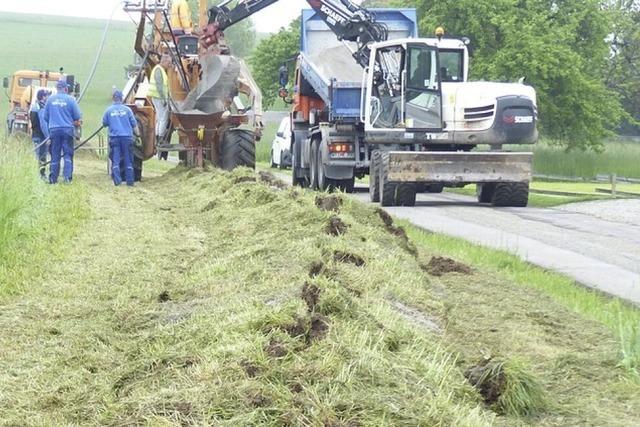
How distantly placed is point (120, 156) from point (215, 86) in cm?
223

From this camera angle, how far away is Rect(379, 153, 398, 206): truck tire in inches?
794

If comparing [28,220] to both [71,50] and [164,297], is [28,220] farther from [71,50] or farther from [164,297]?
[71,50]

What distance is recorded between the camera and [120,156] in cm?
2064

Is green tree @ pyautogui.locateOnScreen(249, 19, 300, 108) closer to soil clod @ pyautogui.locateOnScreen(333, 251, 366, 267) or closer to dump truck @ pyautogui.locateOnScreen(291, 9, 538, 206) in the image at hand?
dump truck @ pyautogui.locateOnScreen(291, 9, 538, 206)

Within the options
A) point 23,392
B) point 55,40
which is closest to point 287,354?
point 23,392

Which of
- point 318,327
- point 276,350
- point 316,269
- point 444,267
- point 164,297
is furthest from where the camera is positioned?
point 444,267

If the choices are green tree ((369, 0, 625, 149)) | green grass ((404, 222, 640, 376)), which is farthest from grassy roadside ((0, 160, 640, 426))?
green tree ((369, 0, 625, 149))

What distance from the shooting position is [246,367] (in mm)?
5660

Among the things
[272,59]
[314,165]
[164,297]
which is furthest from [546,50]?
[164,297]

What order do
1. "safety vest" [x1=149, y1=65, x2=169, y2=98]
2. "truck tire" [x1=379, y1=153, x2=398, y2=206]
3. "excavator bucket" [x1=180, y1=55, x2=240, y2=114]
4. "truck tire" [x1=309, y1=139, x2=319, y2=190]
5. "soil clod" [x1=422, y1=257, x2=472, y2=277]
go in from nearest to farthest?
1. "soil clod" [x1=422, y1=257, x2=472, y2=277]
2. "truck tire" [x1=379, y1=153, x2=398, y2=206]
3. "excavator bucket" [x1=180, y1=55, x2=240, y2=114]
4. "safety vest" [x1=149, y1=65, x2=169, y2=98]
5. "truck tire" [x1=309, y1=139, x2=319, y2=190]

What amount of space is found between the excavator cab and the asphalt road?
1.60 meters

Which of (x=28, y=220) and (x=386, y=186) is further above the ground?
(x=28, y=220)

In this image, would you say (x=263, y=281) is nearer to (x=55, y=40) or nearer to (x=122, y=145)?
(x=122, y=145)

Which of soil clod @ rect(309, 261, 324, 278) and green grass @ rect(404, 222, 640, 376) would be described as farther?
soil clod @ rect(309, 261, 324, 278)
